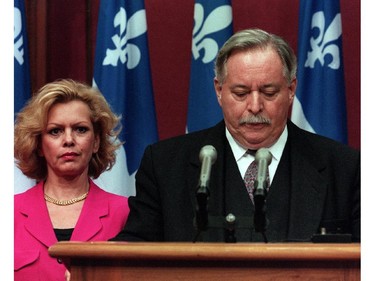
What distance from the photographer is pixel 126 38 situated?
437cm

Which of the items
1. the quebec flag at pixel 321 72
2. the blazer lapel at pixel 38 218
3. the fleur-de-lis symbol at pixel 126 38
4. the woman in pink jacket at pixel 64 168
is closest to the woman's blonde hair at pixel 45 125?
the woman in pink jacket at pixel 64 168

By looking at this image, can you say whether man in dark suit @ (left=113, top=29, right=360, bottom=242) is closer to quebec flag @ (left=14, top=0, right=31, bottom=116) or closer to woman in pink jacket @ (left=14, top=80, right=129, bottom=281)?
woman in pink jacket @ (left=14, top=80, right=129, bottom=281)

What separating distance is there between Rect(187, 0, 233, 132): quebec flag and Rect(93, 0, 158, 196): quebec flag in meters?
0.23

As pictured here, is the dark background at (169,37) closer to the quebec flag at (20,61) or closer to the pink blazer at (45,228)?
the quebec flag at (20,61)

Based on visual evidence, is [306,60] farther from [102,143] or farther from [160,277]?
[160,277]

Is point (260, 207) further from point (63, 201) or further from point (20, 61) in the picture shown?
point (20, 61)

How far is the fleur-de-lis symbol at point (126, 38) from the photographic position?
434cm

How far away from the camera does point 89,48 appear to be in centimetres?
472

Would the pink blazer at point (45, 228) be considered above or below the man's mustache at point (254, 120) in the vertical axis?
below

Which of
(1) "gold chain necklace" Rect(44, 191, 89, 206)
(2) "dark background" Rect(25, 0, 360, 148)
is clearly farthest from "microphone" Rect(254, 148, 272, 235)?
(2) "dark background" Rect(25, 0, 360, 148)

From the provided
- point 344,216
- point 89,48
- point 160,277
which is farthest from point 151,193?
point 89,48

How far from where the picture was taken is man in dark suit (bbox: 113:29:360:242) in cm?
282

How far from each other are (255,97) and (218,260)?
3.39 ft

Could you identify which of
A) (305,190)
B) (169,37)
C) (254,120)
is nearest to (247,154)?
(254,120)
